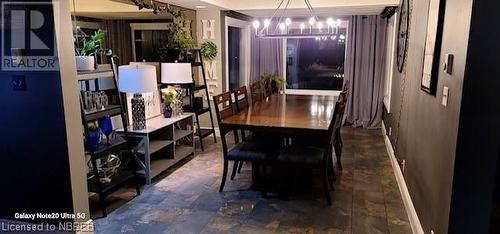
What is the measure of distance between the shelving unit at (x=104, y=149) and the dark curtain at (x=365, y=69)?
4.35 meters

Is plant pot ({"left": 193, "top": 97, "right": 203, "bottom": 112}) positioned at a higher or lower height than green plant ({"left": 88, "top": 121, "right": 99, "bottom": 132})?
lower

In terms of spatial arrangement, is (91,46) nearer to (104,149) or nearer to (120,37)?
(104,149)

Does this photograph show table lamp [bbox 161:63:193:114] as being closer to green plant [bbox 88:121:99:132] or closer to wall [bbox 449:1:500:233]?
green plant [bbox 88:121:99:132]

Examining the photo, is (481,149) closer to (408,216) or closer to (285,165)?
(408,216)

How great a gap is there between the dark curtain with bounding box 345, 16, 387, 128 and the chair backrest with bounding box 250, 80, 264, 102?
2.05 m

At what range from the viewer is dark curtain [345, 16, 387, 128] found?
6.48 metres

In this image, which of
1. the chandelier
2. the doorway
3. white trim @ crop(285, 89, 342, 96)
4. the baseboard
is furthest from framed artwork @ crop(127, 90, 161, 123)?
white trim @ crop(285, 89, 342, 96)

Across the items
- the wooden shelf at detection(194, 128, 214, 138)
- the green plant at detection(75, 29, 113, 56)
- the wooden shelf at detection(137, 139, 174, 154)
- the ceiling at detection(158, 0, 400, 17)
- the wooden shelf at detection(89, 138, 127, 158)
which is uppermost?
the ceiling at detection(158, 0, 400, 17)

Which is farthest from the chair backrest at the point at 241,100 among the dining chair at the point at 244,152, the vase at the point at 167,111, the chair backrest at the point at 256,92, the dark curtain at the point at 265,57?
the dark curtain at the point at 265,57

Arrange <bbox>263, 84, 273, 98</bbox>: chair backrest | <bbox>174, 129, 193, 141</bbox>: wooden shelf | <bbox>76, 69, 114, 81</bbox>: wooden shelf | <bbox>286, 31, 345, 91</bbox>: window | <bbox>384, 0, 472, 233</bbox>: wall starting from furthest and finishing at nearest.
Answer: <bbox>286, 31, 345, 91</bbox>: window < <bbox>263, 84, 273, 98</bbox>: chair backrest < <bbox>174, 129, 193, 141</bbox>: wooden shelf < <bbox>76, 69, 114, 81</bbox>: wooden shelf < <bbox>384, 0, 472, 233</bbox>: wall

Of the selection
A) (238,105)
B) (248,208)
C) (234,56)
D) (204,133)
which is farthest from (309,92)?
(248,208)

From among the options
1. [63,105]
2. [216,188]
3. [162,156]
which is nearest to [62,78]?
[63,105]

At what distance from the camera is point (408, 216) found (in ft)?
10.4

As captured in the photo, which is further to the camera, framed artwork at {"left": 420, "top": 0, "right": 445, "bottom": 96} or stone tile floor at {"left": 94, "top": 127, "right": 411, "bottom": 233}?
stone tile floor at {"left": 94, "top": 127, "right": 411, "bottom": 233}
